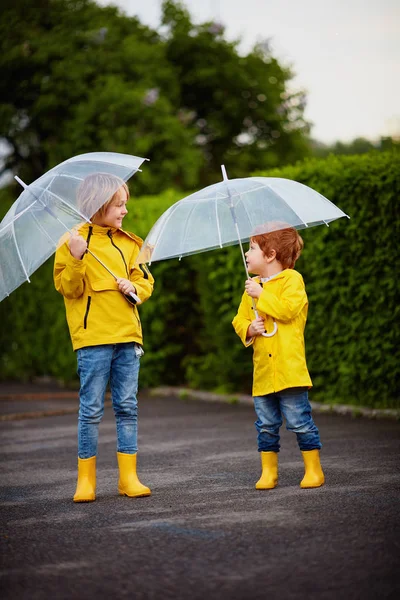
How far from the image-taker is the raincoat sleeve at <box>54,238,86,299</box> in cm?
479

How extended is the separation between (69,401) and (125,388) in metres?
6.64

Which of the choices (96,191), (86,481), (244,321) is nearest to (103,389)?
(86,481)

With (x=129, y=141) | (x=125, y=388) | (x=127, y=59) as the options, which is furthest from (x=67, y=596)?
(x=127, y=59)

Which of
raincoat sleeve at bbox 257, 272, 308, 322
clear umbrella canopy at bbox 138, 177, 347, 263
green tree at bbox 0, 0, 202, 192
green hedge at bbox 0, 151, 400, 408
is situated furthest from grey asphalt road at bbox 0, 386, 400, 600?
green tree at bbox 0, 0, 202, 192

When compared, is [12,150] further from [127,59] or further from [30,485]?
[30,485]

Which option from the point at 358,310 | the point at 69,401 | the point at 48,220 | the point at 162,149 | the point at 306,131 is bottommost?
the point at 69,401

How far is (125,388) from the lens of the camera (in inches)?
196

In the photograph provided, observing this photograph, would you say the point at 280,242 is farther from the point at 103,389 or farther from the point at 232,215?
the point at 103,389

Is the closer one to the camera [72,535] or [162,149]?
[72,535]

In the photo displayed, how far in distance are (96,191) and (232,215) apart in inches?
31.3

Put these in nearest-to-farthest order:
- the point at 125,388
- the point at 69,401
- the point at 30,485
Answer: the point at 125,388, the point at 30,485, the point at 69,401

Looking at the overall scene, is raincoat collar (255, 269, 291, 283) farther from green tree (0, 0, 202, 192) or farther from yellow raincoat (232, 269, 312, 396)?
green tree (0, 0, 202, 192)

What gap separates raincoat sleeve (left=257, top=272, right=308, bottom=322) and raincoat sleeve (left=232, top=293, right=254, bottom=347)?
19cm

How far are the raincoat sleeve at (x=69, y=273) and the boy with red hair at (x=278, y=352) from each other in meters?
0.93
